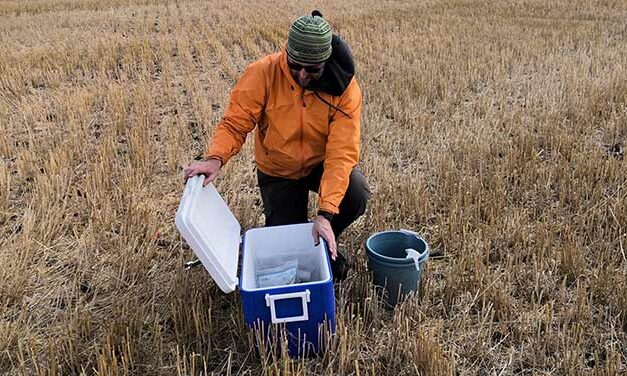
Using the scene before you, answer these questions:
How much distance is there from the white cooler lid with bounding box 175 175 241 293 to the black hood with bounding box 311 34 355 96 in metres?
0.69

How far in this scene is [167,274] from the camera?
306cm

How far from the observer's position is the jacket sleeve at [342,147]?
8.64 feet

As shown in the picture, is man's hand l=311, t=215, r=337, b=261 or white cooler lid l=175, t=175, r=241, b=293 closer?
white cooler lid l=175, t=175, r=241, b=293

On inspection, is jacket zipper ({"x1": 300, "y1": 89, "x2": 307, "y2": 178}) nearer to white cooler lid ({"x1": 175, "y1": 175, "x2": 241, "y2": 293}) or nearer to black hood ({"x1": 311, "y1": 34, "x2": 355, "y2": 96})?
A: black hood ({"x1": 311, "y1": 34, "x2": 355, "y2": 96})

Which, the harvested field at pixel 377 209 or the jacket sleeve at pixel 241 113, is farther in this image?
the jacket sleeve at pixel 241 113

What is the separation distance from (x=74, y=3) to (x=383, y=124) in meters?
10.7

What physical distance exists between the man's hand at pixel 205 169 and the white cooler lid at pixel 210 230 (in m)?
0.03

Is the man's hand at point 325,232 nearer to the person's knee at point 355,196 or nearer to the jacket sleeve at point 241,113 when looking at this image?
the person's knee at point 355,196

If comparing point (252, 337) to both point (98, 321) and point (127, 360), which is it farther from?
point (98, 321)

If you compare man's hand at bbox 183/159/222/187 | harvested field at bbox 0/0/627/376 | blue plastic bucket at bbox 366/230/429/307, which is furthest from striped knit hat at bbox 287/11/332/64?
harvested field at bbox 0/0/627/376

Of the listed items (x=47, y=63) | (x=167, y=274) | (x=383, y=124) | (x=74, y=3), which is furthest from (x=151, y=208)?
(x=74, y=3)

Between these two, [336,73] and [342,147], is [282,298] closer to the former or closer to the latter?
[342,147]

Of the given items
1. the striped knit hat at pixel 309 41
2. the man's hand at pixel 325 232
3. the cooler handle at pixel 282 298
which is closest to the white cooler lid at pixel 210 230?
the cooler handle at pixel 282 298

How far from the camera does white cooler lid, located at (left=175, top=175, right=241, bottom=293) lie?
2.21m
